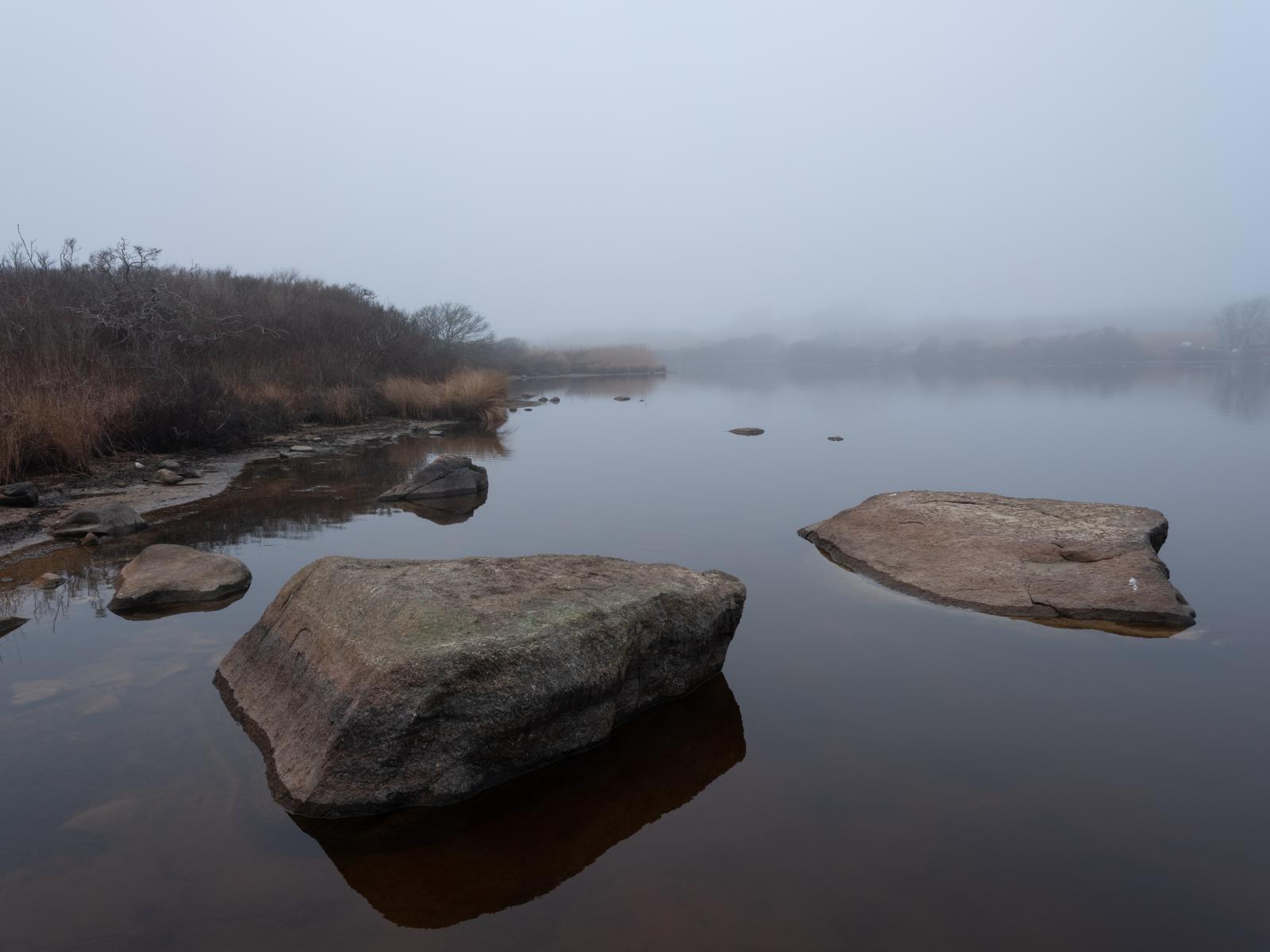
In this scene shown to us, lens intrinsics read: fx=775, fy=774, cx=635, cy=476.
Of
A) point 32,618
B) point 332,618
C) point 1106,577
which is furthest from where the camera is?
point 1106,577

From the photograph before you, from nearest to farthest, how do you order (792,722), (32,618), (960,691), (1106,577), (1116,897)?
1. (1116,897)
2. (792,722)
3. (960,691)
4. (32,618)
5. (1106,577)

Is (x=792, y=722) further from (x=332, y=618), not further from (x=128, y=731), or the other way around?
(x=128, y=731)

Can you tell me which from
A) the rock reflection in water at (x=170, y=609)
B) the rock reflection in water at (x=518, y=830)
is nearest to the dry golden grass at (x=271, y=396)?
the rock reflection in water at (x=170, y=609)

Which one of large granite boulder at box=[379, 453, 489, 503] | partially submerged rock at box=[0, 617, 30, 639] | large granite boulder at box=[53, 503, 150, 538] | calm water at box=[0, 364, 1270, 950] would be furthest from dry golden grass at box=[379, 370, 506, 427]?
partially submerged rock at box=[0, 617, 30, 639]

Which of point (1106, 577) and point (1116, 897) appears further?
point (1106, 577)

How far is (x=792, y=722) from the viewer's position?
4.10m

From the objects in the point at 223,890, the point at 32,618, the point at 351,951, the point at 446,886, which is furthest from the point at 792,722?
the point at 32,618

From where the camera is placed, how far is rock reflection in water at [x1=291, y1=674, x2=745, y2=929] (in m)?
2.80

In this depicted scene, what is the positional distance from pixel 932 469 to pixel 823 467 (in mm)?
1879

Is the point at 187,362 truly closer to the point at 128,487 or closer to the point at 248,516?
the point at 128,487

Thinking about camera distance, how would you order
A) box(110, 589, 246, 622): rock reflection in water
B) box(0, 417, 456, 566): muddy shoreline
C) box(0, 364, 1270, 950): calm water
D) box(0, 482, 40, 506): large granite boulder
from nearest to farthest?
box(0, 364, 1270, 950): calm water → box(110, 589, 246, 622): rock reflection in water → box(0, 417, 456, 566): muddy shoreline → box(0, 482, 40, 506): large granite boulder

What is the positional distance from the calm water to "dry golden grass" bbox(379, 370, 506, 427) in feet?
44.9

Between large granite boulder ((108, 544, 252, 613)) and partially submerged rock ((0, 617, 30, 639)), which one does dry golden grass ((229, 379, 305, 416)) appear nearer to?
large granite boulder ((108, 544, 252, 613))

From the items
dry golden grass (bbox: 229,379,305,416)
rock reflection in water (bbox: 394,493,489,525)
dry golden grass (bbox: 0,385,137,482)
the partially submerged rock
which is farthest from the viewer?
dry golden grass (bbox: 229,379,305,416)
